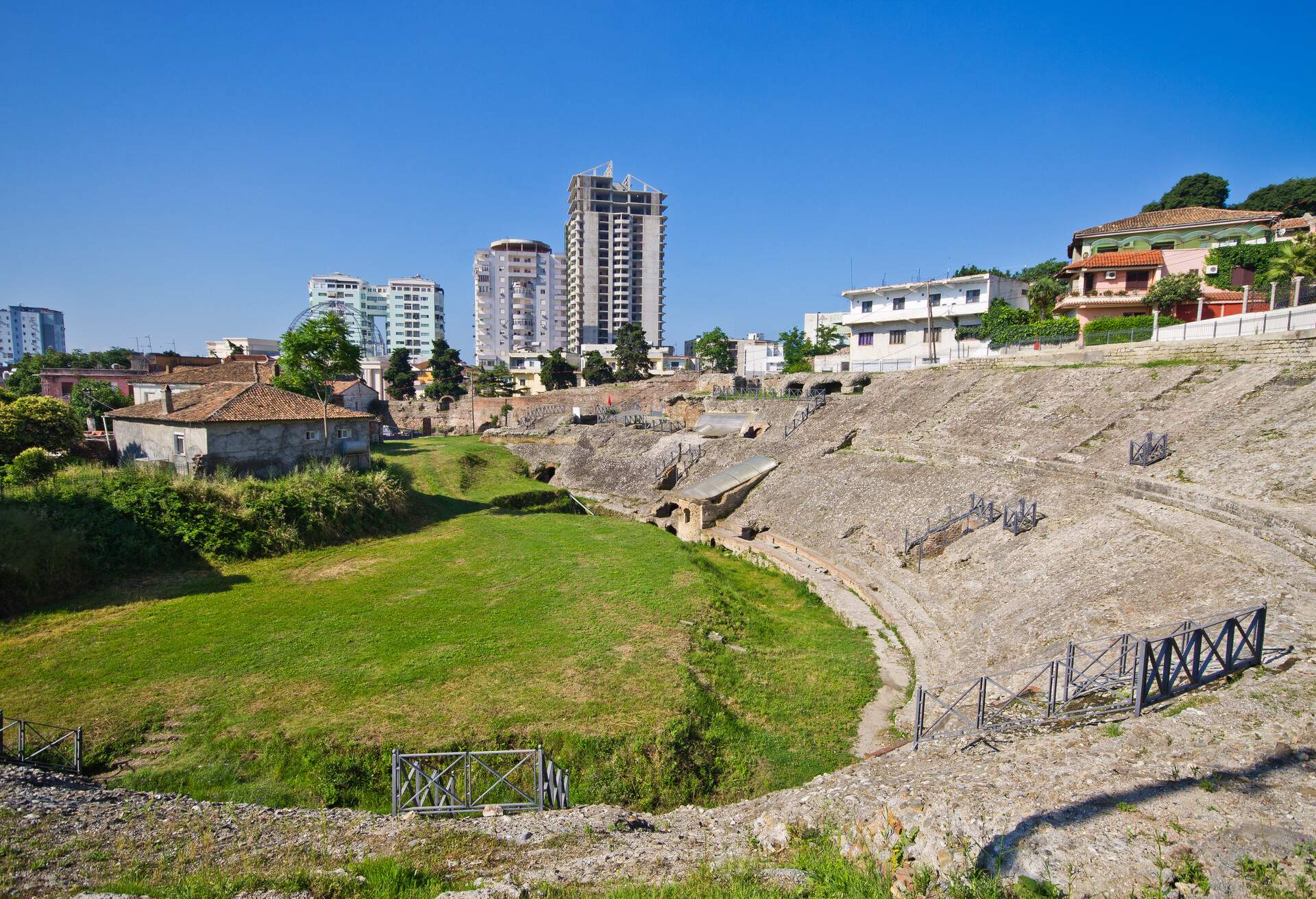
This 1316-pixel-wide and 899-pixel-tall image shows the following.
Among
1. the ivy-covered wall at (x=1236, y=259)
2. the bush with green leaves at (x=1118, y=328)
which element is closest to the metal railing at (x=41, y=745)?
the bush with green leaves at (x=1118, y=328)

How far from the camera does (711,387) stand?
5116 centimetres

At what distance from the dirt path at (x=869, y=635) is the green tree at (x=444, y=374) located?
53.2 metres

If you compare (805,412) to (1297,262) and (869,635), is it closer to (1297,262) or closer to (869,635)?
(869,635)

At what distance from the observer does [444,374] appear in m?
73.8

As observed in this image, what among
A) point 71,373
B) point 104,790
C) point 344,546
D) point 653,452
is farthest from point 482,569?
point 71,373

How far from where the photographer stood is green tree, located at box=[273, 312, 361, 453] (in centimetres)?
2802

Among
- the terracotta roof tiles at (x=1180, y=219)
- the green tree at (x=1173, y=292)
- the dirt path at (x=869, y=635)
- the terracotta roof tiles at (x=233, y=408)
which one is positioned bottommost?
the dirt path at (x=869, y=635)

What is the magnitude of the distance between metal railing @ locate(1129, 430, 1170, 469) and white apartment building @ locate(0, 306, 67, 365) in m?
252

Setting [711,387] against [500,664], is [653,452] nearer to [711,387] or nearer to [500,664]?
[711,387]

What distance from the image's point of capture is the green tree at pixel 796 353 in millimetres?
48322

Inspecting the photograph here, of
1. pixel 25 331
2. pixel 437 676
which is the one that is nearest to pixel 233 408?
pixel 437 676

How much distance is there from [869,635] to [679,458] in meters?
19.9

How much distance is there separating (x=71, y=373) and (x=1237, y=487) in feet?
242

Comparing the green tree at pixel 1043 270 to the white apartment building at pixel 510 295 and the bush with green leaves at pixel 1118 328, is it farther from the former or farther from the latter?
the white apartment building at pixel 510 295
